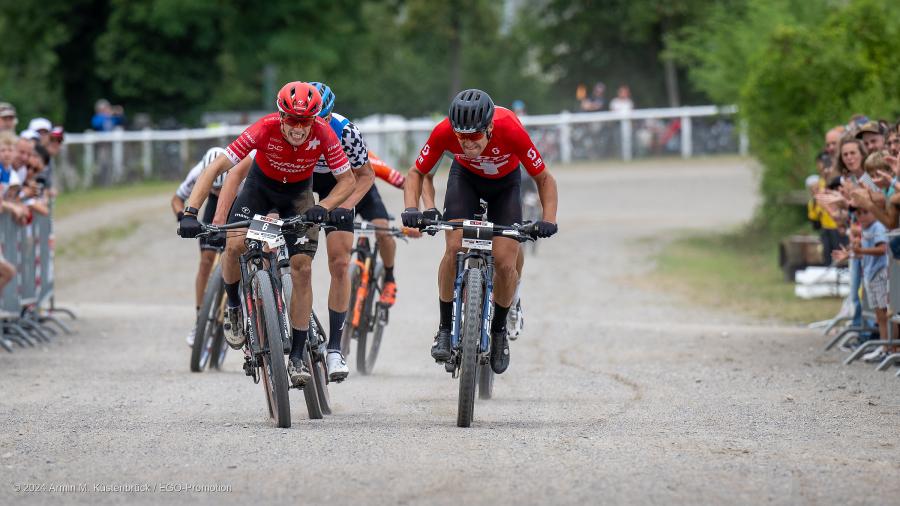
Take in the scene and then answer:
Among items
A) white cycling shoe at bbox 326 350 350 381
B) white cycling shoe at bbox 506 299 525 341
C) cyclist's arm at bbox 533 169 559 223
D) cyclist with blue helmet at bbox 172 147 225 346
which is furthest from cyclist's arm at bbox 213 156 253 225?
cyclist with blue helmet at bbox 172 147 225 346

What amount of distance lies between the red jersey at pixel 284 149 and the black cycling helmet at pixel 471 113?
775 mm

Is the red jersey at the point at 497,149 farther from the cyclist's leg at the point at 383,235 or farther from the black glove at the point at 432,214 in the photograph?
the cyclist's leg at the point at 383,235

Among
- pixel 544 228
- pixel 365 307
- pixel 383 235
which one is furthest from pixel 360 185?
pixel 365 307

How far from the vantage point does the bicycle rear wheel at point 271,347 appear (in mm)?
9133

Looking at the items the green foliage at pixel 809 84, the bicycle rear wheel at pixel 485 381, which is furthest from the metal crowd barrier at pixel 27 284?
the green foliage at pixel 809 84

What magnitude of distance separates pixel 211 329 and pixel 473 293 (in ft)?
12.7

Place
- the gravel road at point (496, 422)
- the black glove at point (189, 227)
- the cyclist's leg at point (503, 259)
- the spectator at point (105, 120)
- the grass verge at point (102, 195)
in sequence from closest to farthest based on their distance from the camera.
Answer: the gravel road at point (496, 422)
the black glove at point (189, 227)
the cyclist's leg at point (503, 259)
the grass verge at point (102, 195)
the spectator at point (105, 120)

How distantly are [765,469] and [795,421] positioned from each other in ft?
6.73

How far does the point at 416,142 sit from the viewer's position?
39.9 meters

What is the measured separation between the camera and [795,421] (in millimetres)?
9664

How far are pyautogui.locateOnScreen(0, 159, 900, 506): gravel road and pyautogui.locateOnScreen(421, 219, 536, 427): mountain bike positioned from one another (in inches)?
16.1

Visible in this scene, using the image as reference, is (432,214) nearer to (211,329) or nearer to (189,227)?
(189,227)

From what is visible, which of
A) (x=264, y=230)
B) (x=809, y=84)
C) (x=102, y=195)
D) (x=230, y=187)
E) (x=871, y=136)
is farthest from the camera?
(x=102, y=195)

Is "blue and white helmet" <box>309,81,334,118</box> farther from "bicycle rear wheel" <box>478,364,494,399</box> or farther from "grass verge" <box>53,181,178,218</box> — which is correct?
"grass verge" <box>53,181,178,218</box>
